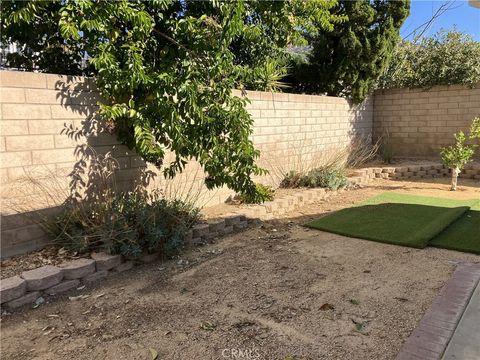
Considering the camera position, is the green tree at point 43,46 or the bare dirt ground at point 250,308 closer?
the bare dirt ground at point 250,308

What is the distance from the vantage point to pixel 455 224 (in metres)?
5.15

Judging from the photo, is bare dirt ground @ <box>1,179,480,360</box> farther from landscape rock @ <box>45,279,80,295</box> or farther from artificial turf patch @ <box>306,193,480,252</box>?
artificial turf patch @ <box>306,193,480,252</box>

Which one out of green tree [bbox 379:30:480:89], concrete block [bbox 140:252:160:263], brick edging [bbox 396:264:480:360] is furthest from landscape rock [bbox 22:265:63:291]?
green tree [bbox 379:30:480:89]

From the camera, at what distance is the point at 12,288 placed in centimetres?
296

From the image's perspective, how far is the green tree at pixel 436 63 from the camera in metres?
9.49

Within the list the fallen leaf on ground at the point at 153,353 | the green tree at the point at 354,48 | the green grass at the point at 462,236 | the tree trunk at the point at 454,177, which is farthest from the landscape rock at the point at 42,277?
the green tree at the point at 354,48

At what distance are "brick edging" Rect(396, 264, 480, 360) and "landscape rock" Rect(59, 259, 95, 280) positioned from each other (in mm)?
2653

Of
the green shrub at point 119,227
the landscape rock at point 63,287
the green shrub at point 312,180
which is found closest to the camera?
the landscape rock at point 63,287

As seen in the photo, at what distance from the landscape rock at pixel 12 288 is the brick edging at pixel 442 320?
284 cm

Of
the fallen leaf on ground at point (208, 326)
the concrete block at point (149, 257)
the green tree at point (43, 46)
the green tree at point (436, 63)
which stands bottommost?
the fallen leaf on ground at point (208, 326)

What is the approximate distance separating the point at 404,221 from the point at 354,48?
4.87 meters

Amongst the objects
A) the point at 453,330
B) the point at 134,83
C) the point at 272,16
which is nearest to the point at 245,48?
the point at 272,16

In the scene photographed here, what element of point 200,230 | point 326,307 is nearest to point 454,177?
point 200,230

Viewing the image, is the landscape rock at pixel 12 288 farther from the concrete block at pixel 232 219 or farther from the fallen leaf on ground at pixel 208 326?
the concrete block at pixel 232 219
